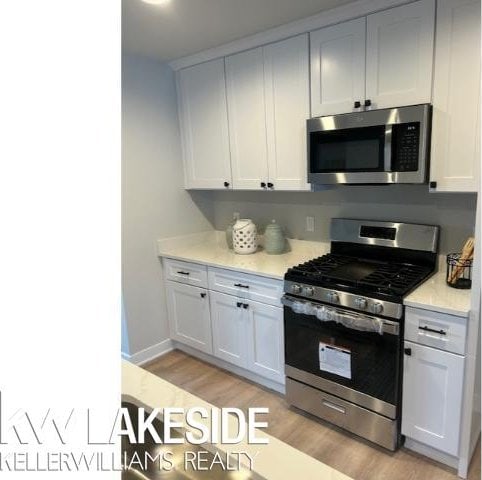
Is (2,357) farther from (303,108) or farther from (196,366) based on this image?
(196,366)

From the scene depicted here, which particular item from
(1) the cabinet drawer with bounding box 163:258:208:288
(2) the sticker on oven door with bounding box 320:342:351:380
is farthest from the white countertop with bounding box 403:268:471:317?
(1) the cabinet drawer with bounding box 163:258:208:288

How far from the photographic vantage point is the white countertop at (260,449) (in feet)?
2.55

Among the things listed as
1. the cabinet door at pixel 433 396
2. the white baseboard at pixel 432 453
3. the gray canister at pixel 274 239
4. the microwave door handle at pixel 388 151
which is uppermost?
the microwave door handle at pixel 388 151

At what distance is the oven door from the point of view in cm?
Result: 184

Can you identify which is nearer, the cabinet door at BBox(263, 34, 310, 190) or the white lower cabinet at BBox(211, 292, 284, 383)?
the cabinet door at BBox(263, 34, 310, 190)

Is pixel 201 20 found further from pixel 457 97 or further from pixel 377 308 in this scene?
pixel 377 308

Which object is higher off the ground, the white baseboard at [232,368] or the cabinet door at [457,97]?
the cabinet door at [457,97]

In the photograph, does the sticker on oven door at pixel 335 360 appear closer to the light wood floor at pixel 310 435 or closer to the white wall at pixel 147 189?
the light wood floor at pixel 310 435

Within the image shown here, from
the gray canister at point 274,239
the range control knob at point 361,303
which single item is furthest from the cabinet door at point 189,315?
the range control knob at point 361,303

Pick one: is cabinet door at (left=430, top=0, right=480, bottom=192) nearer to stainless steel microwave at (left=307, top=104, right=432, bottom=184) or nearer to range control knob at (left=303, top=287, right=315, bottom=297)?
stainless steel microwave at (left=307, top=104, right=432, bottom=184)

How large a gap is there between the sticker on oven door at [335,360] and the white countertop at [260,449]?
115cm

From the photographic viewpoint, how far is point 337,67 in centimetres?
210

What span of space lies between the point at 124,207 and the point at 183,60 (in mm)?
1187

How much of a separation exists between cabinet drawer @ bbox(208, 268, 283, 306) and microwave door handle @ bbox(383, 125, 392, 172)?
867 millimetres
